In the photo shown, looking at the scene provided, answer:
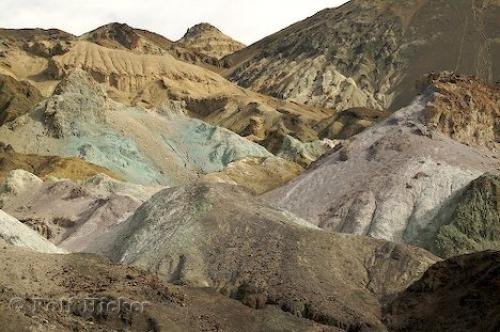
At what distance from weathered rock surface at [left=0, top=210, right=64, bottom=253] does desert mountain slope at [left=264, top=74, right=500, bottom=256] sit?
1276cm

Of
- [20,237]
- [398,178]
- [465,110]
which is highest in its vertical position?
[465,110]

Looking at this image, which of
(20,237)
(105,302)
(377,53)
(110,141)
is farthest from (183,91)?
(105,302)

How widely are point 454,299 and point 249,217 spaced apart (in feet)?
25.6

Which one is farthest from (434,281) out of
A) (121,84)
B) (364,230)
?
(121,84)

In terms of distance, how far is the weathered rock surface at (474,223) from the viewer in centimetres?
3247

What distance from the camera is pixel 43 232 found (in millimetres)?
36125

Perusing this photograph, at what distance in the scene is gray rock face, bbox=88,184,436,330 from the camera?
23.9m

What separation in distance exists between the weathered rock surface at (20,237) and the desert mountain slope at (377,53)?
81726 millimetres

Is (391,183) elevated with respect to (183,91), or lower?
lower

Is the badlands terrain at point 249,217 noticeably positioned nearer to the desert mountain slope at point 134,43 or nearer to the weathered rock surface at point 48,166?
the weathered rock surface at point 48,166

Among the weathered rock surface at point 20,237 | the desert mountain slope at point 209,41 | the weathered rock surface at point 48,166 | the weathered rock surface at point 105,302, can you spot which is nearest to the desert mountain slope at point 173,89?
the weathered rock surface at point 48,166

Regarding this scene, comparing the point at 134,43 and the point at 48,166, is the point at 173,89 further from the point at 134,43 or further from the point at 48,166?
the point at 48,166

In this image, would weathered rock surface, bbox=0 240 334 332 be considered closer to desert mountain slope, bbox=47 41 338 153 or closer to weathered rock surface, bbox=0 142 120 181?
weathered rock surface, bbox=0 142 120 181

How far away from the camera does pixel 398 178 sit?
3706 centimetres
